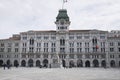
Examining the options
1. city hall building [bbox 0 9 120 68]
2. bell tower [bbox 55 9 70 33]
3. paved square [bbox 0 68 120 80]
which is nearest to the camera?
paved square [bbox 0 68 120 80]

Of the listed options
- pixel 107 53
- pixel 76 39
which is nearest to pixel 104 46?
pixel 107 53

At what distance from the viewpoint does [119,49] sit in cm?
9600

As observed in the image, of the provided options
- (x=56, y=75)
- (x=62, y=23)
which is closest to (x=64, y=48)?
(x=62, y=23)

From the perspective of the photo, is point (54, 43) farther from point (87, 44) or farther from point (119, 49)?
point (119, 49)

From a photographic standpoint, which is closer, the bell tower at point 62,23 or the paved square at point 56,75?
the paved square at point 56,75

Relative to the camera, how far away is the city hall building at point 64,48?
94.7 m

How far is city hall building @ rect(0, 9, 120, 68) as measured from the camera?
94688 mm

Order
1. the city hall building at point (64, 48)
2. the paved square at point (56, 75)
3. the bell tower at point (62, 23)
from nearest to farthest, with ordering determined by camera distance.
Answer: the paved square at point (56, 75), the city hall building at point (64, 48), the bell tower at point (62, 23)

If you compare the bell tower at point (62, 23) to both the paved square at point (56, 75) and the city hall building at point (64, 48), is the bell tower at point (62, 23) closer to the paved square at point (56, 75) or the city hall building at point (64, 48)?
the city hall building at point (64, 48)

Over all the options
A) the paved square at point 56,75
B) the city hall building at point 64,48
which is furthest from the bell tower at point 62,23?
the paved square at point 56,75

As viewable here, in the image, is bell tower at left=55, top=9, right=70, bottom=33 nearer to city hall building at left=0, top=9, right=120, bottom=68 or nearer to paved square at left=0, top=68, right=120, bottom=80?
city hall building at left=0, top=9, right=120, bottom=68

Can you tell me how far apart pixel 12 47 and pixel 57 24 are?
24.5 meters

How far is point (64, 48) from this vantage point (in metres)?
98.0

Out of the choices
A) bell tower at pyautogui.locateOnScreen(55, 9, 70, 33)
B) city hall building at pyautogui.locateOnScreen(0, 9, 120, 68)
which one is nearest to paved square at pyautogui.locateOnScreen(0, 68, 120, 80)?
city hall building at pyautogui.locateOnScreen(0, 9, 120, 68)
